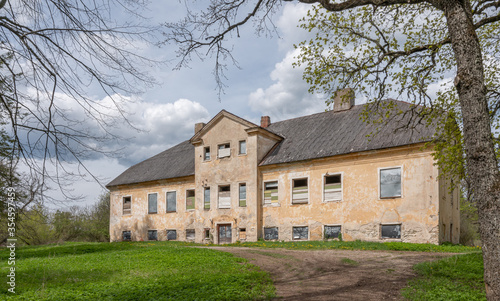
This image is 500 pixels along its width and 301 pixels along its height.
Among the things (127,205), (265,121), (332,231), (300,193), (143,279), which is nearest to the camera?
(143,279)

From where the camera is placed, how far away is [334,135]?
24078 mm

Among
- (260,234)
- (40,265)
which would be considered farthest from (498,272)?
(260,234)

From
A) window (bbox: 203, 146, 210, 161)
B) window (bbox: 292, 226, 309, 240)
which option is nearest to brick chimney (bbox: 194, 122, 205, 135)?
window (bbox: 203, 146, 210, 161)

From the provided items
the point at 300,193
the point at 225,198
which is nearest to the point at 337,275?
the point at 300,193

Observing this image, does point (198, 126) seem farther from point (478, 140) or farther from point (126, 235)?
point (478, 140)

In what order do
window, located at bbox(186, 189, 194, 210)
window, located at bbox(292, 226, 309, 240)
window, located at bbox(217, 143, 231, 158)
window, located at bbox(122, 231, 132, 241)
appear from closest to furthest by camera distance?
window, located at bbox(292, 226, 309, 240), window, located at bbox(217, 143, 231, 158), window, located at bbox(186, 189, 194, 210), window, located at bbox(122, 231, 132, 241)

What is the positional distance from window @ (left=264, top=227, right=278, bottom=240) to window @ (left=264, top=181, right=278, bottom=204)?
1682 mm

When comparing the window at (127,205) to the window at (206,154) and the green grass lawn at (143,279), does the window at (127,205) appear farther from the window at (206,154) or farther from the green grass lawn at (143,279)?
the green grass lawn at (143,279)

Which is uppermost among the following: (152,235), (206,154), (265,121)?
(265,121)

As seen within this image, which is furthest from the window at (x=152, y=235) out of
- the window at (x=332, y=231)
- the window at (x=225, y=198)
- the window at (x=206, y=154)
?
the window at (x=332, y=231)

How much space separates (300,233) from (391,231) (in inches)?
209

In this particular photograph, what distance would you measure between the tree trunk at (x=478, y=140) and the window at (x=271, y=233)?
17.8 metres

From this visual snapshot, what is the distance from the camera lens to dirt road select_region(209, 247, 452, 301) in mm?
8414

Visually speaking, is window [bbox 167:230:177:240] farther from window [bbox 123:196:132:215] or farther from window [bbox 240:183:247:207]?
window [bbox 240:183:247:207]
